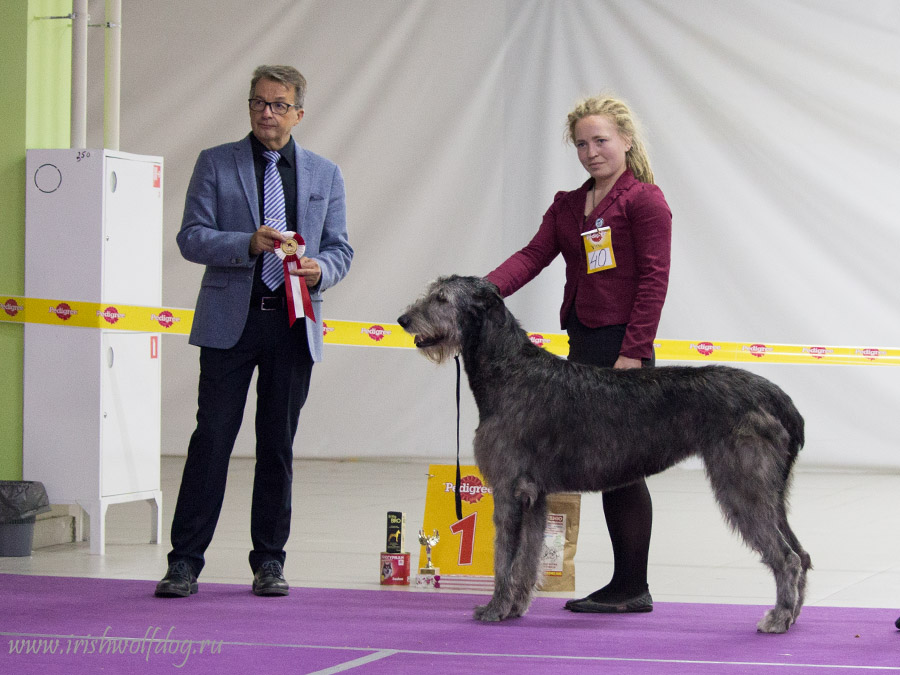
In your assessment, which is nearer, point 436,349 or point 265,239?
point 436,349

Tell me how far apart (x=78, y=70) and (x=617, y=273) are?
116 inches

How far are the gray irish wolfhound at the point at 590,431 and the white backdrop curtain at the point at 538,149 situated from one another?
4.93 metres

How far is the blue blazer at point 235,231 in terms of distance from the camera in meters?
3.93

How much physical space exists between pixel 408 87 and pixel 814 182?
3064 millimetres

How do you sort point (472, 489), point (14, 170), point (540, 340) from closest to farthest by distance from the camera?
point (472, 489) → point (14, 170) → point (540, 340)

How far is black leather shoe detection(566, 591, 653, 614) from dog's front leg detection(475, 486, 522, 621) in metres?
0.32

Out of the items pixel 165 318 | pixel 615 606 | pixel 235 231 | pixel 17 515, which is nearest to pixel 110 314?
pixel 165 318

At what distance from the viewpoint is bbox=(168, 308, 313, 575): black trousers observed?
157 inches

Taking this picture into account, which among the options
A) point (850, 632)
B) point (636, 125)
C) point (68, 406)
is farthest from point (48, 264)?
point (850, 632)

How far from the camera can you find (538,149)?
28.3ft

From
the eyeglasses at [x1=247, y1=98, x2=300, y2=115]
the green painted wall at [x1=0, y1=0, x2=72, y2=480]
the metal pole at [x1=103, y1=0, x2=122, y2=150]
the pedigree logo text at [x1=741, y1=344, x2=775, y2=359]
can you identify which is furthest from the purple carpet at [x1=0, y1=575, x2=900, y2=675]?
the pedigree logo text at [x1=741, y1=344, x2=775, y2=359]

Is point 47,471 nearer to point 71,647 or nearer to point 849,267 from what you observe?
point 71,647

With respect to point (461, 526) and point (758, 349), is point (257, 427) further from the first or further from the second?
point (758, 349)

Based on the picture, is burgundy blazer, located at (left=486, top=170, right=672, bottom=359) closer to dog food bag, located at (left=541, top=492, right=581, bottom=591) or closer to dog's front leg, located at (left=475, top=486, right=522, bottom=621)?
dog's front leg, located at (left=475, top=486, right=522, bottom=621)
